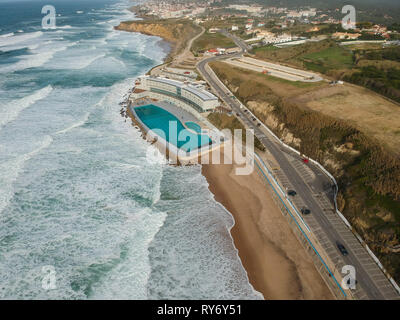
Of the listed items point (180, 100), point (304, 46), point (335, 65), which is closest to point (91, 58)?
point (180, 100)

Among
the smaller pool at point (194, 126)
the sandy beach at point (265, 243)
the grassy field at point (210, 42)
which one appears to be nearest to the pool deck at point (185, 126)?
the smaller pool at point (194, 126)

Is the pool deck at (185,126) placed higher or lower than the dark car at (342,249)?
higher

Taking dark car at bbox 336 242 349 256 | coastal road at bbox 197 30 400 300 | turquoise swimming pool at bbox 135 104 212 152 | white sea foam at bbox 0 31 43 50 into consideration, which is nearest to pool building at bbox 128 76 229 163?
turquoise swimming pool at bbox 135 104 212 152

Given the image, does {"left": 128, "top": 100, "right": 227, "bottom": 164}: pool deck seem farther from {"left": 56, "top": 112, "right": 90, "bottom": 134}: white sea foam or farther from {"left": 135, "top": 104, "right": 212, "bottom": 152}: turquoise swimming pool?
{"left": 56, "top": 112, "right": 90, "bottom": 134}: white sea foam

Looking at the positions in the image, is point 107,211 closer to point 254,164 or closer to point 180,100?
point 254,164

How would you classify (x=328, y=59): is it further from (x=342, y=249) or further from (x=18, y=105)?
(x=18, y=105)

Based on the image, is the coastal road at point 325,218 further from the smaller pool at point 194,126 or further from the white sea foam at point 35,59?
the white sea foam at point 35,59
